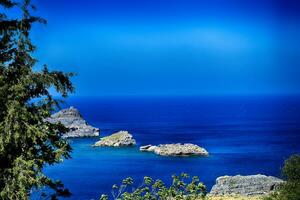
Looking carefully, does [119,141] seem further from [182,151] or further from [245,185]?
[245,185]

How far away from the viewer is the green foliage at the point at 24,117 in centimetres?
2150

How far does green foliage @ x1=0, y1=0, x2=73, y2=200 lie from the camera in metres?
21.5

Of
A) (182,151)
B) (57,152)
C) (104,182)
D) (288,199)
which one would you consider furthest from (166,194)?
(182,151)

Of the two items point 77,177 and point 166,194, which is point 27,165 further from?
point 77,177

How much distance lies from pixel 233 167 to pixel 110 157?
40.6m

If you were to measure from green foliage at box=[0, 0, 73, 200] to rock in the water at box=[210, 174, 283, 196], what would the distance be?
203 ft

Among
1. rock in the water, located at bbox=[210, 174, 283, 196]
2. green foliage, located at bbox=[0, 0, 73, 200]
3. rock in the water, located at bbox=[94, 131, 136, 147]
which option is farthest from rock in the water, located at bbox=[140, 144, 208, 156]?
green foliage, located at bbox=[0, 0, 73, 200]

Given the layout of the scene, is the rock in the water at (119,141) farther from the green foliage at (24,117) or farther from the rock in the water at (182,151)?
the green foliage at (24,117)

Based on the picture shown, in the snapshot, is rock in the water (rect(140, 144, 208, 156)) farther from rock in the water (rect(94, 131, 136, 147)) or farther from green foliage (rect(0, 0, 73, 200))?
green foliage (rect(0, 0, 73, 200))

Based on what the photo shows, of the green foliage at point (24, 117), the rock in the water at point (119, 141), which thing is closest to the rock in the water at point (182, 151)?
the rock in the water at point (119, 141)

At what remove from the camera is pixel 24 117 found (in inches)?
850

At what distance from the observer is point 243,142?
183m

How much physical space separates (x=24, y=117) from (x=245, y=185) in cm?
6808

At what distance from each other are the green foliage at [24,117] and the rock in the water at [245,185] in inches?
2432
